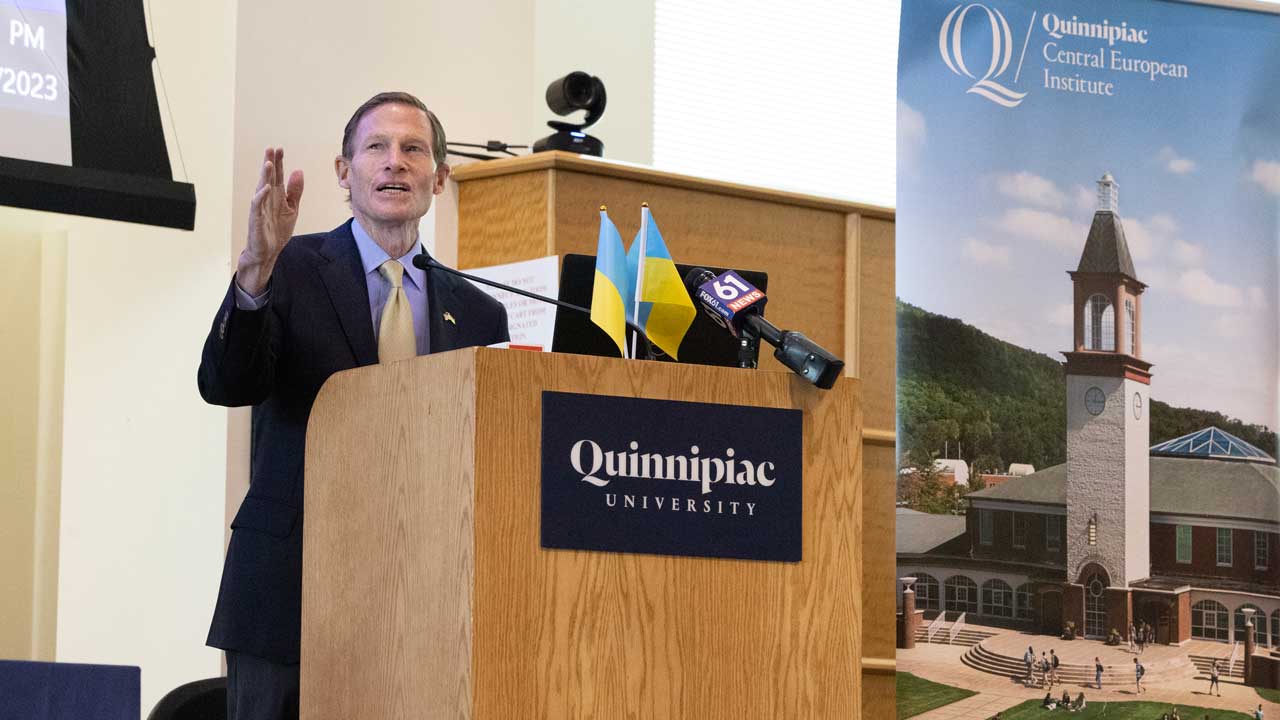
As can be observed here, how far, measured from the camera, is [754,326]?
223 centimetres

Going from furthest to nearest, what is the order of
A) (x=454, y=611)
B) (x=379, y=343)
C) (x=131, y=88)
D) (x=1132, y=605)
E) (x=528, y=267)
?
(x=131, y=88) < (x=528, y=267) < (x=1132, y=605) < (x=379, y=343) < (x=454, y=611)

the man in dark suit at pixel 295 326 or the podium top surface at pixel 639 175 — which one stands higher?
the podium top surface at pixel 639 175

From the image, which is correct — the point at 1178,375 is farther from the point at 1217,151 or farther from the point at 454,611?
the point at 454,611

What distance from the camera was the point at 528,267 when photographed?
4133 millimetres

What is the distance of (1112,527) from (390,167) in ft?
6.72

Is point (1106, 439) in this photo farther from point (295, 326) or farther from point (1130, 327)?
point (295, 326)

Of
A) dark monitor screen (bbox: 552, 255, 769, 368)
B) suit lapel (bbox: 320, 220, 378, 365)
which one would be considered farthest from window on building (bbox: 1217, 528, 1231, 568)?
suit lapel (bbox: 320, 220, 378, 365)

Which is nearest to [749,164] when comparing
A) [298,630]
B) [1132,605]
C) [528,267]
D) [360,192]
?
[528,267]

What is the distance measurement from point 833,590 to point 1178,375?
80.0 inches

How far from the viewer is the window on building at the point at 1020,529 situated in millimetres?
3783

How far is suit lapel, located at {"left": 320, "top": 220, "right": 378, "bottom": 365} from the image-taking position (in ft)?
7.98

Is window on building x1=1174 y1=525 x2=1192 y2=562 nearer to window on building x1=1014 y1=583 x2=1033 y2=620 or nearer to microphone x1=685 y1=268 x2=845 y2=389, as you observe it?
window on building x1=1014 y1=583 x2=1033 y2=620

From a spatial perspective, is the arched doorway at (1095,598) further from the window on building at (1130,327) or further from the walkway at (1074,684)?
the window on building at (1130,327)

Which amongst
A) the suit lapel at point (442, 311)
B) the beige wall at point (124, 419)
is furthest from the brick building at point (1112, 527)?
the beige wall at point (124, 419)
